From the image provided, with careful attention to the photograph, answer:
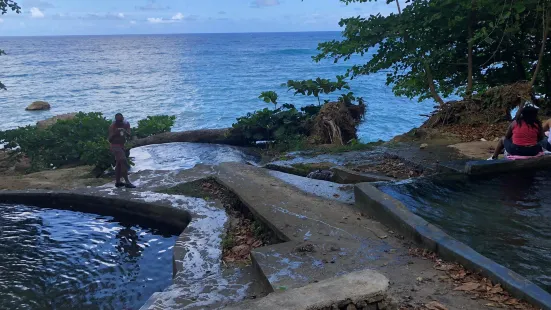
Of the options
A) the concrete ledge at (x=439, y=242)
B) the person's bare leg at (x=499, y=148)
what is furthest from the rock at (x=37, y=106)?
the person's bare leg at (x=499, y=148)

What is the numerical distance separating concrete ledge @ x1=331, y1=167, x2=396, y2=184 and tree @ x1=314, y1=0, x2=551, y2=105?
5067mm

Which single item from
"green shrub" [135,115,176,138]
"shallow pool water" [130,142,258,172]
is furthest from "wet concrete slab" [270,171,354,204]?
"green shrub" [135,115,176,138]

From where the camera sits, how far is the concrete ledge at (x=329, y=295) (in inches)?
150

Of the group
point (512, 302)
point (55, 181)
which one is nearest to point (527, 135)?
point (512, 302)

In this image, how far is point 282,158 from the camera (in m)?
11.9

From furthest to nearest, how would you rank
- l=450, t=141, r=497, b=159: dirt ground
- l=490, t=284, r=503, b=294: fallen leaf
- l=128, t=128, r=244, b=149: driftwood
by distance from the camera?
l=128, t=128, r=244, b=149: driftwood → l=450, t=141, r=497, b=159: dirt ground → l=490, t=284, r=503, b=294: fallen leaf

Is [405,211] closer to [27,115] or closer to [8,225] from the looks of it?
[8,225]

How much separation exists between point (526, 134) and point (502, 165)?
0.79 meters

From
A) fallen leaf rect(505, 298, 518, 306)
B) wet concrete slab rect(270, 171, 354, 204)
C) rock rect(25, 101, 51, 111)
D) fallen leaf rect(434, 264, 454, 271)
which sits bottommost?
rock rect(25, 101, 51, 111)

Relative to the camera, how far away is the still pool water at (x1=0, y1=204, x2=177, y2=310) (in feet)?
20.9

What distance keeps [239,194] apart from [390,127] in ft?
61.6

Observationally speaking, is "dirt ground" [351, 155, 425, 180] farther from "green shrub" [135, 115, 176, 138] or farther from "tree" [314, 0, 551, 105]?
"green shrub" [135, 115, 176, 138]

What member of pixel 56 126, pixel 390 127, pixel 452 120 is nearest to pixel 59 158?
pixel 56 126

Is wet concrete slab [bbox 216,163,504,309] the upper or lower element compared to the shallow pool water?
upper
